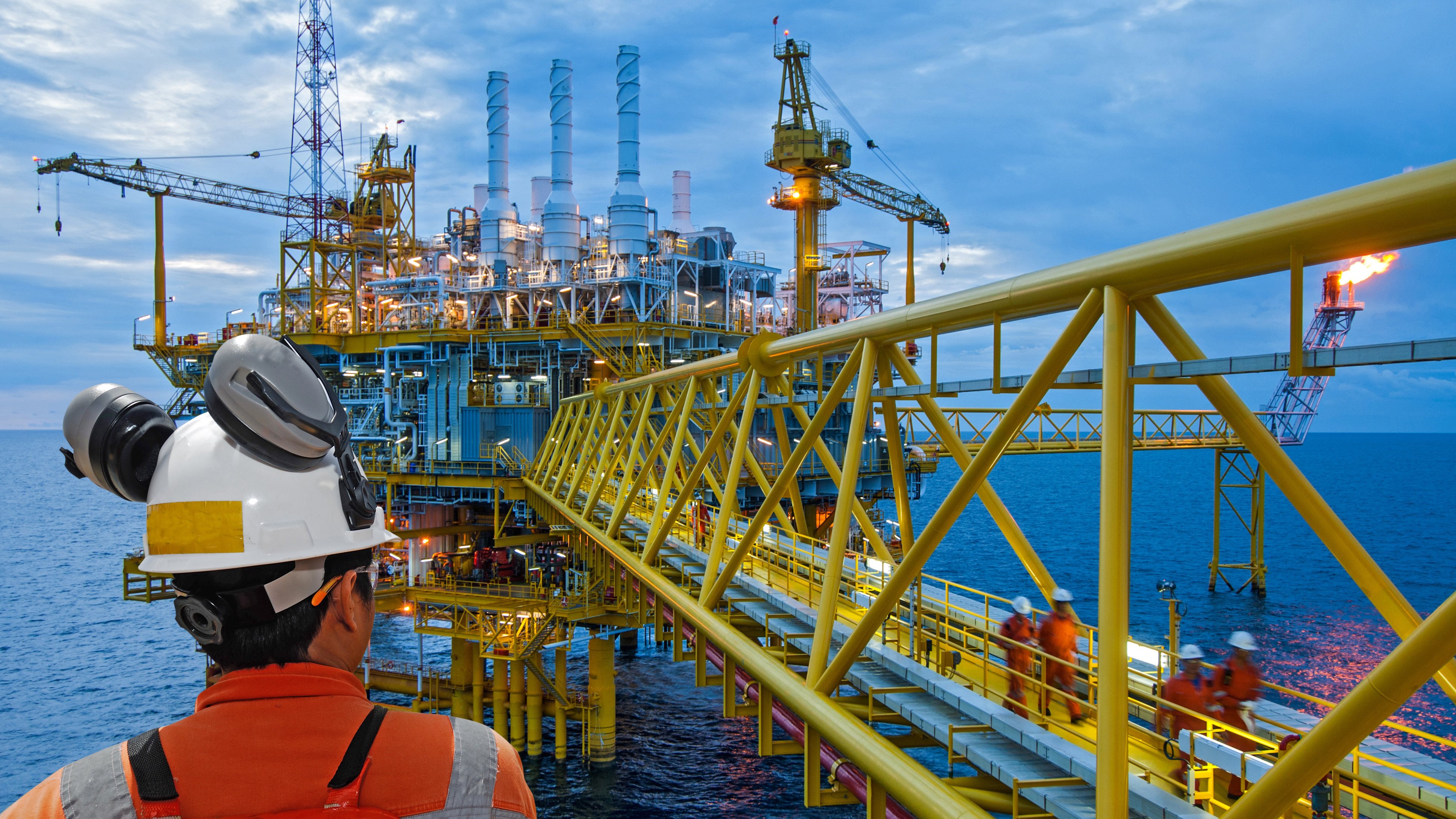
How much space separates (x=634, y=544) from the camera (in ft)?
81.2

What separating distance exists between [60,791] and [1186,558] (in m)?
88.1

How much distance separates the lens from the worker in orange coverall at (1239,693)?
7.66m

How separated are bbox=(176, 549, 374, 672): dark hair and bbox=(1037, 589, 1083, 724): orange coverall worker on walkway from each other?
7767mm

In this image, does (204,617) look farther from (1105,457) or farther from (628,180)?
(628,180)

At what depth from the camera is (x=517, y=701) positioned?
3478 cm

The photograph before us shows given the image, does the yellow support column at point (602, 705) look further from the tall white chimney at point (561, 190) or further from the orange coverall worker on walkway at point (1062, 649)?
the orange coverall worker on walkway at point (1062, 649)

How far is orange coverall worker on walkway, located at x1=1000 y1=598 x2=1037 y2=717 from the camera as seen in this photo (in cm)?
910

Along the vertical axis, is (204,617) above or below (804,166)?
below

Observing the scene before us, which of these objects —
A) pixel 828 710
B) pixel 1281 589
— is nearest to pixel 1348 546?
pixel 828 710

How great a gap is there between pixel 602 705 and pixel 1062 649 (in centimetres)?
2903

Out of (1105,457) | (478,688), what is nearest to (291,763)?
(1105,457)

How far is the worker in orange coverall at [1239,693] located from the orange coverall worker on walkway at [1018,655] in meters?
1.78

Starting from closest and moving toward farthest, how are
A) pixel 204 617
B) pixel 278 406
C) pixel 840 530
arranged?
pixel 204 617 → pixel 278 406 → pixel 840 530

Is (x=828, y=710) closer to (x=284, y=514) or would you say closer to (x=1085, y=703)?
(x=1085, y=703)
